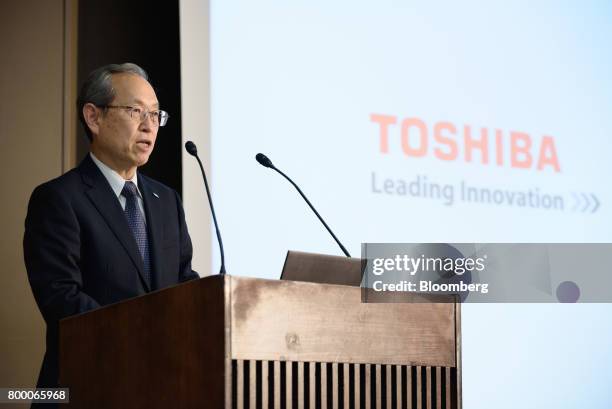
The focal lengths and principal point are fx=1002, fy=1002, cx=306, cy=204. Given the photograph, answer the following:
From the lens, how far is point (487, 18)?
455 centimetres

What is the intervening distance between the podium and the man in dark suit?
0.75 feet

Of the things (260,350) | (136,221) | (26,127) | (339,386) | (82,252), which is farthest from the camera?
(26,127)

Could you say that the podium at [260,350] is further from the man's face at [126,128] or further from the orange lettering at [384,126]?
the orange lettering at [384,126]

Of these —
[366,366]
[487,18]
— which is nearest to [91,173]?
[366,366]

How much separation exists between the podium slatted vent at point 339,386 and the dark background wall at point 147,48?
2.04 meters

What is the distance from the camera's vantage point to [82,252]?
7.84 ft

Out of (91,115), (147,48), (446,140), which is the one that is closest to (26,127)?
(147,48)

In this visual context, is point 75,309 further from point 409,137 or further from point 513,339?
point 513,339

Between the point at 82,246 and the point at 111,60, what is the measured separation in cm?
170

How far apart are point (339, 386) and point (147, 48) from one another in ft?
7.93

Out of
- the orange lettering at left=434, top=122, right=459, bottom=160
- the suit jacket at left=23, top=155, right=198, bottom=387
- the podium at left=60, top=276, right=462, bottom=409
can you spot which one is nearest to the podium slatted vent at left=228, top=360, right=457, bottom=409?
the podium at left=60, top=276, right=462, bottom=409

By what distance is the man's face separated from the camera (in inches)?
101

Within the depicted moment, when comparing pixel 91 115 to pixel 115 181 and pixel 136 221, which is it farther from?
pixel 136 221

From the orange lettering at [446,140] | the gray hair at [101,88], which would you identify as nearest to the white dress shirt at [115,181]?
the gray hair at [101,88]
